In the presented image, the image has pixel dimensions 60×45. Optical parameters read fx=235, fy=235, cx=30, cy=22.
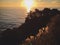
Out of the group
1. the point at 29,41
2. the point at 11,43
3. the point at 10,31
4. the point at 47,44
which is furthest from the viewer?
the point at 10,31

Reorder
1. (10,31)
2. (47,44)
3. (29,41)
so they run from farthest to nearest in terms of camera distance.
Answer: (10,31) → (29,41) → (47,44)

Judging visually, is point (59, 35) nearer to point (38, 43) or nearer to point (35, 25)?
point (38, 43)

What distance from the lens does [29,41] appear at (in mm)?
26141

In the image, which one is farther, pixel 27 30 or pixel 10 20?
pixel 10 20

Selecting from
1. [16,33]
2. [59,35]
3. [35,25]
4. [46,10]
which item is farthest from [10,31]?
[59,35]

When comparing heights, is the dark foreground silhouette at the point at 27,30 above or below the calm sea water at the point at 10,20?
above

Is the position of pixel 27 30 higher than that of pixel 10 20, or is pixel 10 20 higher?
pixel 27 30

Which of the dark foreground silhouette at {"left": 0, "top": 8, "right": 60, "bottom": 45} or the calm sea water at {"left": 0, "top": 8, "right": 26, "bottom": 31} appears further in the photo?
the calm sea water at {"left": 0, "top": 8, "right": 26, "bottom": 31}

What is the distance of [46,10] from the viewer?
1510 inches

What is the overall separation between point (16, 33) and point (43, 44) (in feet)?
38.1

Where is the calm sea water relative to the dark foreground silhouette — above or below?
below

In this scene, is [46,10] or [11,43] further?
[46,10]

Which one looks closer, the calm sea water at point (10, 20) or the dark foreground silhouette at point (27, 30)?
the dark foreground silhouette at point (27, 30)

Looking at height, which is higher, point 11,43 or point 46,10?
point 46,10
